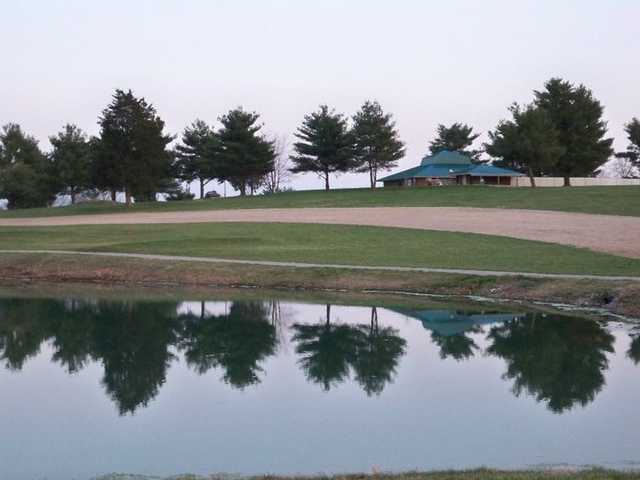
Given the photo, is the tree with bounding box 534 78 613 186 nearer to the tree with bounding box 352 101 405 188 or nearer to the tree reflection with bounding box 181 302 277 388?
the tree with bounding box 352 101 405 188

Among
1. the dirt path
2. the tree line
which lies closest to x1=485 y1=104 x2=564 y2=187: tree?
the tree line

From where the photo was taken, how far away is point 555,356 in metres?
18.1

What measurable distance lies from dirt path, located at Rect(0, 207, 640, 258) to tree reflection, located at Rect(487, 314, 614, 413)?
40.1ft

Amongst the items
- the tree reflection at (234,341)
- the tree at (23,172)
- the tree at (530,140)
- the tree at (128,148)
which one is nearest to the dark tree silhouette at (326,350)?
the tree reflection at (234,341)

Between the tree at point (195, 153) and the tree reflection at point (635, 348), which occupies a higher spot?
the tree at point (195, 153)

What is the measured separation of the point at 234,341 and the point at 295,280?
30.7ft

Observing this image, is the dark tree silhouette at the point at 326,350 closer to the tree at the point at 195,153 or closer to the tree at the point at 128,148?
the tree at the point at 128,148

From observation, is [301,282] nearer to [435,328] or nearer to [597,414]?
[435,328]

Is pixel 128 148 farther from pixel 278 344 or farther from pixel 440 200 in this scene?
pixel 278 344

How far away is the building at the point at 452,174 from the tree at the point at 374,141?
4270 mm

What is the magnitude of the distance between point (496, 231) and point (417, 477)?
34.6 m

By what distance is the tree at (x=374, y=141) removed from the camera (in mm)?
88750

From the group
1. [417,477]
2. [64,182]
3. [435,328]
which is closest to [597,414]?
[417,477]

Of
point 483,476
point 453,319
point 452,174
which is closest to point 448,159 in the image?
point 452,174
